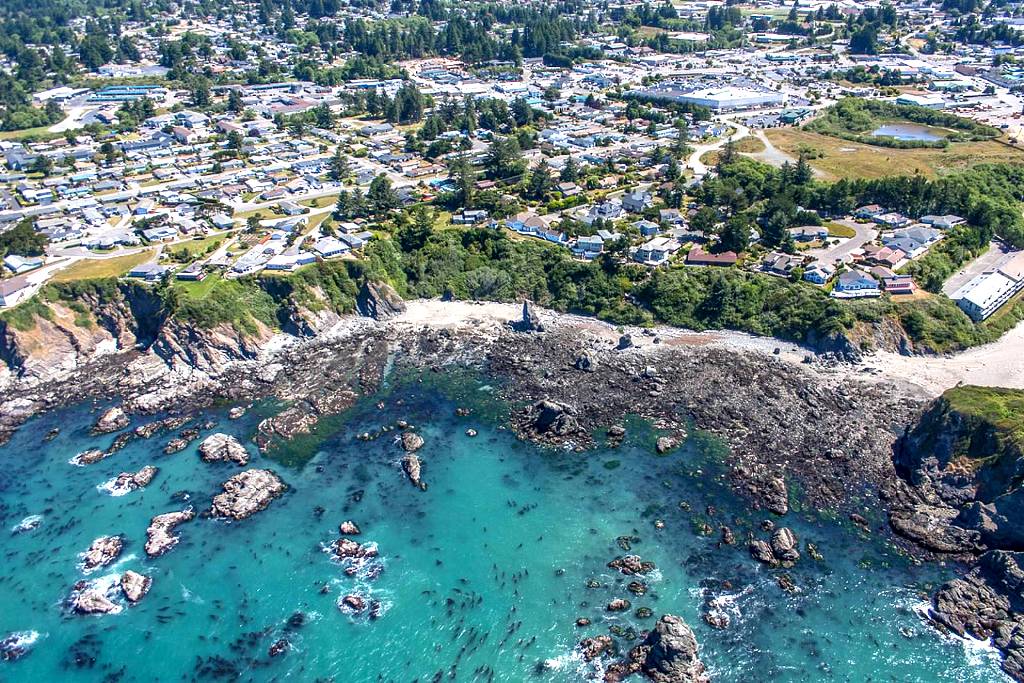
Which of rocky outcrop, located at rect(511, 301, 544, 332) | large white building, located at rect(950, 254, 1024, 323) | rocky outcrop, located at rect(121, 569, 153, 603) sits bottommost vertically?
rocky outcrop, located at rect(121, 569, 153, 603)

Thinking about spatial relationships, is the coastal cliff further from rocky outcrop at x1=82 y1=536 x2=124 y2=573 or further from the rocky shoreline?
rocky outcrop at x1=82 y1=536 x2=124 y2=573

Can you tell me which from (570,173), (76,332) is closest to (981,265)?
(570,173)

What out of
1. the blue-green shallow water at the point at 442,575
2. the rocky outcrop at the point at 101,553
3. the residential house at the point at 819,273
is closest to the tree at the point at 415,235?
the blue-green shallow water at the point at 442,575

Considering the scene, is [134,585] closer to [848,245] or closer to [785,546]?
[785,546]

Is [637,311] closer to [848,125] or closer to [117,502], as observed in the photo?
[117,502]

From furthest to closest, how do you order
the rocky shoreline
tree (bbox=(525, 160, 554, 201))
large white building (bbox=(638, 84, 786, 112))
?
large white building (bbox=(638, 84, 786, 112)) → tree (bbox=(525, 160, 554, 201)) → the rocky shoreline

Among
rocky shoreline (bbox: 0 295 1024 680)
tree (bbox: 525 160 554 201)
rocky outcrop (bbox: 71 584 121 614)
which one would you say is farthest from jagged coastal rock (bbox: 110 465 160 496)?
tree (bbox: 525 160 554 201)

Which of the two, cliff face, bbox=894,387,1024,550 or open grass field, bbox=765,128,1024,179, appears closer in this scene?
cliff face, bbox=894,387,1024,550
